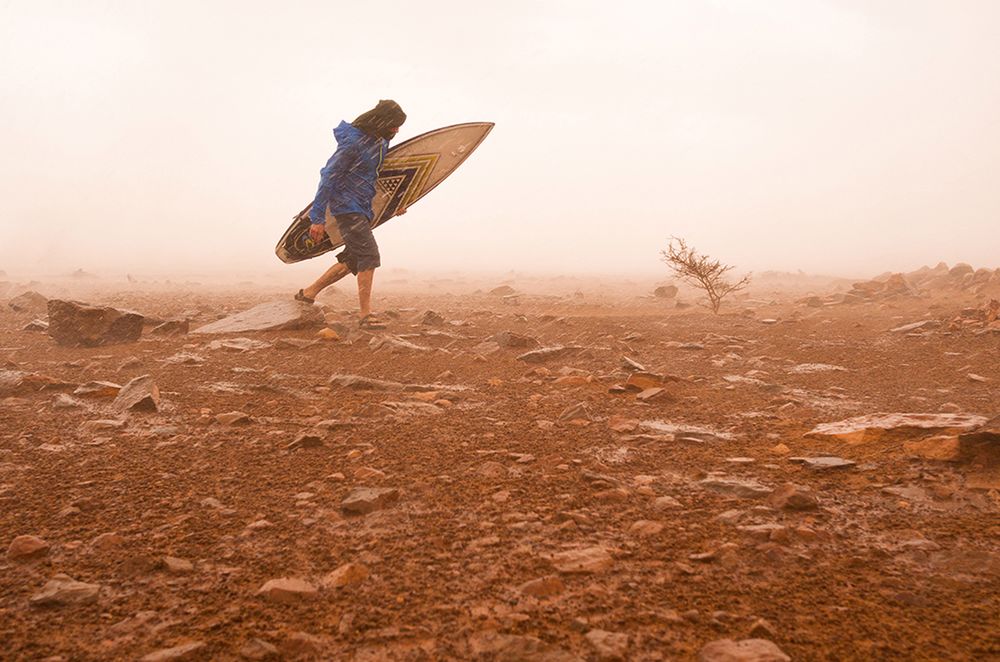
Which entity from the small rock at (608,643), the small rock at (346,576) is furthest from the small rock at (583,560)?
the small rock at (346,576)

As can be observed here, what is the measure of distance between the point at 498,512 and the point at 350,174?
4.93 meters

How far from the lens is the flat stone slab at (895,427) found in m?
2.74

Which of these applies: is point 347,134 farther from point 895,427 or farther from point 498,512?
point 895,427

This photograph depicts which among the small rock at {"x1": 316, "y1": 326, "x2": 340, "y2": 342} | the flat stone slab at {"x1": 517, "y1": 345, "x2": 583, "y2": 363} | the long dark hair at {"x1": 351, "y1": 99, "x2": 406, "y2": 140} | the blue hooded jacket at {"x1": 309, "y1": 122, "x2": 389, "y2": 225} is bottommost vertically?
the flat stone slab at {"x1": 517, "y1": 345, "x2": 583, "y2": 363}

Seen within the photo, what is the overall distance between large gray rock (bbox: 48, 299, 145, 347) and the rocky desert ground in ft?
2.75

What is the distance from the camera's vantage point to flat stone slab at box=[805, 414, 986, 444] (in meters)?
2.74

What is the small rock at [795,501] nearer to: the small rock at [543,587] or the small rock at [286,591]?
the small rock at [543,587]

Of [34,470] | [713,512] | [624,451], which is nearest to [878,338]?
[624,451]

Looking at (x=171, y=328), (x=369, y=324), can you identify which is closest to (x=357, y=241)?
Result: (x=369, y=324)

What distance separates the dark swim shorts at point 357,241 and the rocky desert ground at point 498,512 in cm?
201

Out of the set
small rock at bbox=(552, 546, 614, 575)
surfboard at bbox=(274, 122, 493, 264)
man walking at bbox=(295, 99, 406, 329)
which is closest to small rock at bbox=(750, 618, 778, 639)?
small rock at bbox=(552, 546, 614, 575)

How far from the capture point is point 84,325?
5.46m

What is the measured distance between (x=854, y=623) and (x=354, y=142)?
582cm

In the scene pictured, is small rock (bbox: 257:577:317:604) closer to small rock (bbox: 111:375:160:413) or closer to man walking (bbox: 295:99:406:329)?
small rock (bbox: 111:375:160:413)
